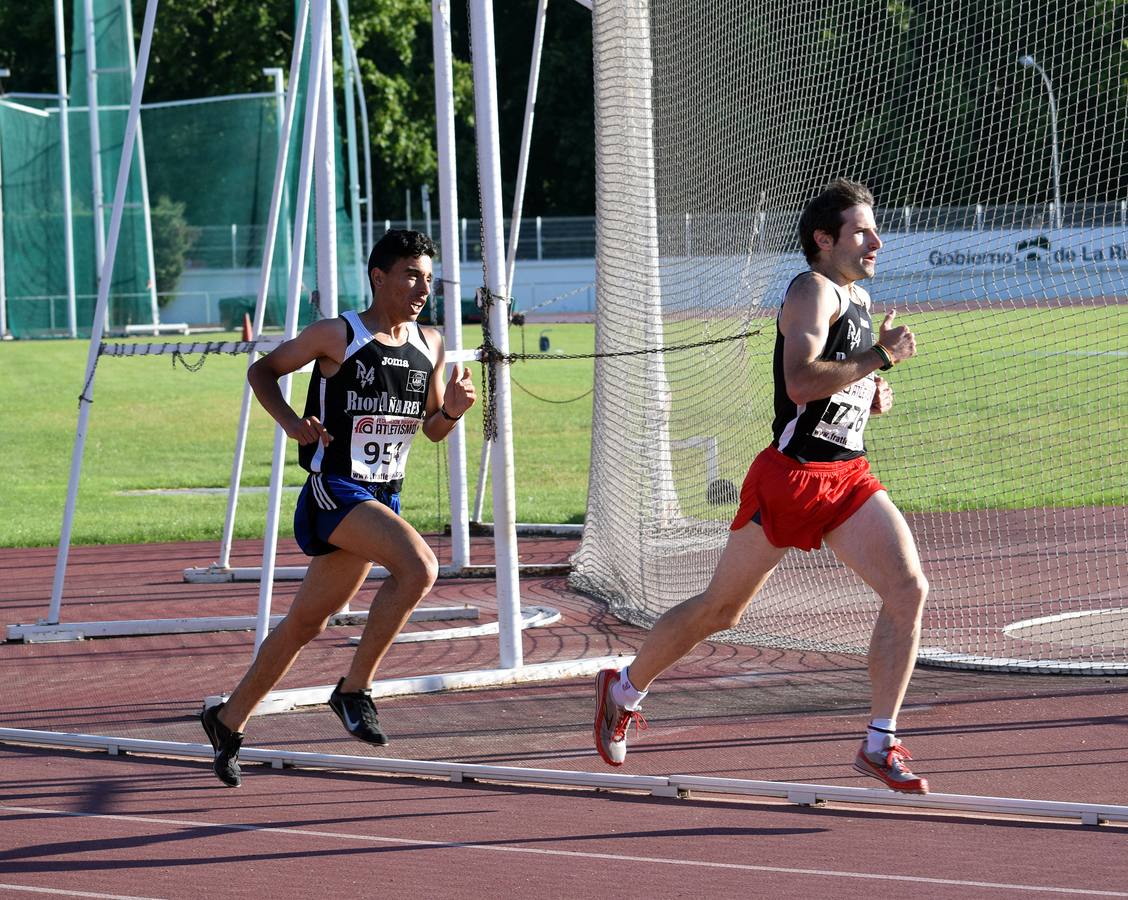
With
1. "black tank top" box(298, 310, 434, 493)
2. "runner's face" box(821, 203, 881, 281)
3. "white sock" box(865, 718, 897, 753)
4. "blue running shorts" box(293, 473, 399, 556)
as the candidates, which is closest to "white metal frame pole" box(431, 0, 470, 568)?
"black tank top" box(298, 310, 434, 493)

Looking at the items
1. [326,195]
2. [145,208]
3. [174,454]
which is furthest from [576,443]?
[145,208]

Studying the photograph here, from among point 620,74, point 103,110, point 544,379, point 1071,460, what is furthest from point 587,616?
point 103,110

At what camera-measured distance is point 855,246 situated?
18.3 ft

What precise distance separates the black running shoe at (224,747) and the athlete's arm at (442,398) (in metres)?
1.28

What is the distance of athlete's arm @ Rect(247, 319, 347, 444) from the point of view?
5953mm

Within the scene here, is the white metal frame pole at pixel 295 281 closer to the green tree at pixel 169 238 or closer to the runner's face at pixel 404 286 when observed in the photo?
the runner's face at pixel 404 286

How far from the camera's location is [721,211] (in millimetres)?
10320

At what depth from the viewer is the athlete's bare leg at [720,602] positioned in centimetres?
564

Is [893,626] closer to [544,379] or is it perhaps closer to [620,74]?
[620,74]

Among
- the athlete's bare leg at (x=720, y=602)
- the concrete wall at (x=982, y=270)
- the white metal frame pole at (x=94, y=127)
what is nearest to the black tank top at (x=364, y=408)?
the athlete's bare leg at (x=720, y=602)

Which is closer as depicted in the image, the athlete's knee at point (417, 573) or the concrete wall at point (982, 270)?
the athlete's knee at point (417, 573)

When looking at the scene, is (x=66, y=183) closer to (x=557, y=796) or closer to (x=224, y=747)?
(x=224, y=747)

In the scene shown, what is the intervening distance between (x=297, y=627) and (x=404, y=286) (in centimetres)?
129

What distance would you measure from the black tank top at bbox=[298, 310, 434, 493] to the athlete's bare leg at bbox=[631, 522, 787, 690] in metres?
1.09
